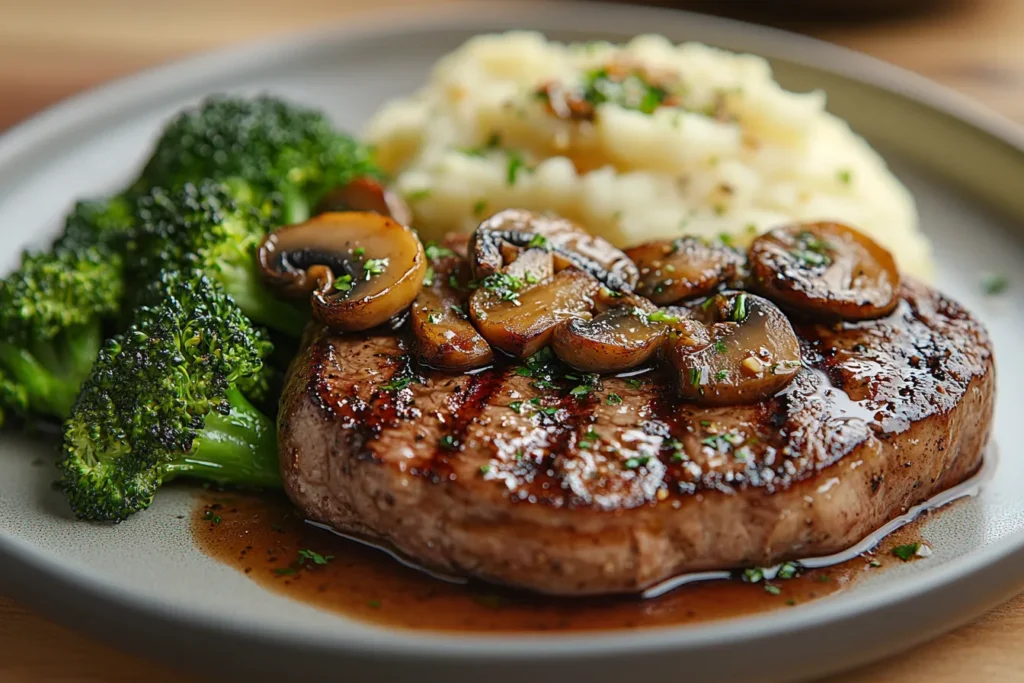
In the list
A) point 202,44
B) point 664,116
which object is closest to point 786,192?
point 664,116

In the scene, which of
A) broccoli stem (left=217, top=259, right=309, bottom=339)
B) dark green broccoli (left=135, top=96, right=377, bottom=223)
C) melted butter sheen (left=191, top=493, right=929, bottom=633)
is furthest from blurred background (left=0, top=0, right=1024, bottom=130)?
melted butter sheen (left=191, top=493, right=929, bottom=633)

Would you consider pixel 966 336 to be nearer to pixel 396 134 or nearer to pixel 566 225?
pixel 566 225

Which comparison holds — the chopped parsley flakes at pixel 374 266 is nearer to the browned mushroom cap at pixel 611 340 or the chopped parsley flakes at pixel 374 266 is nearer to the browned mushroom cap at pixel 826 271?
the browned mushroom cap at pixel 611 340

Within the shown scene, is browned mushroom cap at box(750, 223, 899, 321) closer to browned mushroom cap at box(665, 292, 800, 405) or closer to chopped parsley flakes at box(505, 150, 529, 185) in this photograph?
browned mushroom cap at box(665, 292, 800, 405)

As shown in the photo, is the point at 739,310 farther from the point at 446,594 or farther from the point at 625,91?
→ the point at 625,91

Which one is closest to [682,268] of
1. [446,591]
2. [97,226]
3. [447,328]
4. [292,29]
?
[447,328]
